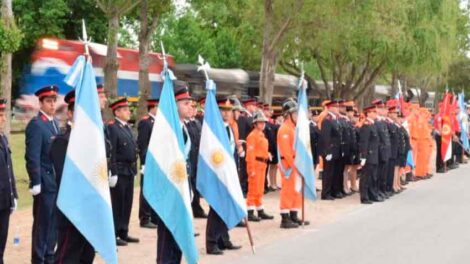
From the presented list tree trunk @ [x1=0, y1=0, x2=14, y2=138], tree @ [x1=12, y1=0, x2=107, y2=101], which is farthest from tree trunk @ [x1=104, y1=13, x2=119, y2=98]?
tree @ [x1=12, y1=0, x2=107, y2=101]

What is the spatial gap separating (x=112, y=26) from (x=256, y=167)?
7269 mm

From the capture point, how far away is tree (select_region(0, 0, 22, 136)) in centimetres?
1313

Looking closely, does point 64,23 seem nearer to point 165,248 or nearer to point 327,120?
point 327,120

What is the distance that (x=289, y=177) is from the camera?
12.2 m

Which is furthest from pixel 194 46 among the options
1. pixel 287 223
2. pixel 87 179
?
pixel 87 179

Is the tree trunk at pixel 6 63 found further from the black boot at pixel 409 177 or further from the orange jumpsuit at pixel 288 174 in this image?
the black boot at pixel 409 177

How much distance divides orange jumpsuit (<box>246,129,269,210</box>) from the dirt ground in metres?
0.40

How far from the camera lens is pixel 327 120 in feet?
53.3

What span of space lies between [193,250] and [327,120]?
29.3 feet

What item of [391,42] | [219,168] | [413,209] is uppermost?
[391,42]

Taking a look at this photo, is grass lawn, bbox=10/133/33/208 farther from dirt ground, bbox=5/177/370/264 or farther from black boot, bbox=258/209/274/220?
black boot, bbox=258/209/274/220

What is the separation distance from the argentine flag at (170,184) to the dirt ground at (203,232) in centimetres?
166

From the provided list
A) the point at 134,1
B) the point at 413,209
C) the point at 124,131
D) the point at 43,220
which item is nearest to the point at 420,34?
the point at 134,1

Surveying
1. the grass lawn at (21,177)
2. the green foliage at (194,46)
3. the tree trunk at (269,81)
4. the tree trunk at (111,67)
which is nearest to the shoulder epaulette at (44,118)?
the grass lawn at (21,177)
